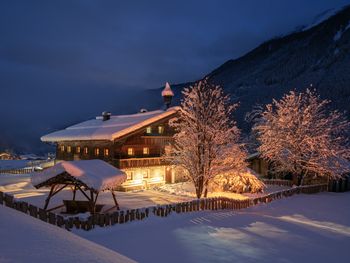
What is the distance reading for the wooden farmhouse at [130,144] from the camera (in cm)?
3162

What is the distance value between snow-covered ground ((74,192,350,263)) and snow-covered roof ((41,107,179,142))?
14382 mm

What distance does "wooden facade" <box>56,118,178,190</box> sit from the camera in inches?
1249

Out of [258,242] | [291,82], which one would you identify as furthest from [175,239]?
[291,82]

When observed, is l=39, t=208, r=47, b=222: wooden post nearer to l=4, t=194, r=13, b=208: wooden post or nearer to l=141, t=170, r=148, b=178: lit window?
l=4, t=194, r=13, b=208: wooden post

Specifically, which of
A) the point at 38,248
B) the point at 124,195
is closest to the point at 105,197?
the point at 124,195

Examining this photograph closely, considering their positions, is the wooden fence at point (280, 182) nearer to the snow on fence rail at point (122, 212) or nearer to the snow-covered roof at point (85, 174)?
the snow on fence rail at point (122, 212)

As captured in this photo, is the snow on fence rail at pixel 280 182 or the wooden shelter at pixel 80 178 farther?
the snow on fence rail at pixel 280 182

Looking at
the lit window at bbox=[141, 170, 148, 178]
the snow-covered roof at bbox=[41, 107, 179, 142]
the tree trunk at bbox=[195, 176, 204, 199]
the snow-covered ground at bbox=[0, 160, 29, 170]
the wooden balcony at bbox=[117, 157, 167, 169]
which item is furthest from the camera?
the snow-covered ground at bbox=[0, 160, 29, 170]

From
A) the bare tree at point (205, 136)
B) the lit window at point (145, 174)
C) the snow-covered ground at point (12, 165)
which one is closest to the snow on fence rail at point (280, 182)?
the bare tree at point (205, 136)

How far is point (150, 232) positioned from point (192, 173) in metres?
10.6

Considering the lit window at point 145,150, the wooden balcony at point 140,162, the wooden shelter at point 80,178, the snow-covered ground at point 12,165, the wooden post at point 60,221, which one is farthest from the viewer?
the snow-covered ground at point 12,165

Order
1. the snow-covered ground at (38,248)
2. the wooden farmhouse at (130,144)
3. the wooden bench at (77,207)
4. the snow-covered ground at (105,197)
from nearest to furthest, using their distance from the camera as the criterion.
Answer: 1. the snow-covered ground at (38,248)
2. the wooden bench at (77,207)
3. the snow-covered ground at (105,197)
4. the wooden farmhouse at (130,144)

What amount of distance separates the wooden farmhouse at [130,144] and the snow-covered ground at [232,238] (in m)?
13.6

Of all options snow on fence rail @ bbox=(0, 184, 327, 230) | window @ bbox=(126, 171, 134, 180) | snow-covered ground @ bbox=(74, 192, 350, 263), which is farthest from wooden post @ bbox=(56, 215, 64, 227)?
window @ bbox=(126, 171, 134, 180)
